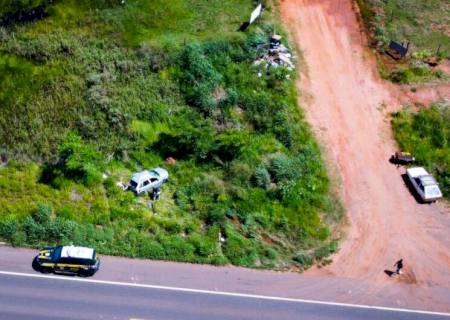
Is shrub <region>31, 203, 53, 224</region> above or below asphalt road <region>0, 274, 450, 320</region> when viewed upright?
above

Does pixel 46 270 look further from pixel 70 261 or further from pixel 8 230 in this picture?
pixel 8 230

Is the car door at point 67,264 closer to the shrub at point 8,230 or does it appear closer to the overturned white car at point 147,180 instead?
the shrub at point 8,230

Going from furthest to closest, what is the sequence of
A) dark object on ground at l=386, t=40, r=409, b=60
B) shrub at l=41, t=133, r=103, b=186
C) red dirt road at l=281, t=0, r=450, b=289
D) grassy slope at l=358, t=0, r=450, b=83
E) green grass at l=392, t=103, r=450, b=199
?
dark object on ground at l=386, t=40, r=409, b=60, grassy slope at l=358, t=0, r=450, b=83, green grass at l=392, t=103, r=450, b=199, shrub at l=41, t=133, r=103, b=186, red dirt road at l=281, t=0, r=450, b=289

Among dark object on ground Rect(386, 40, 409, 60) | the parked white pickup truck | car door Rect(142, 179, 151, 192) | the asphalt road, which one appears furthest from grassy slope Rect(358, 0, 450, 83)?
car door Rect(142, 179, 151, 192)

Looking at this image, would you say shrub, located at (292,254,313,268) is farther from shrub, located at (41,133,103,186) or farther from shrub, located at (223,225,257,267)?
shrub, located at (41,133,103,186)

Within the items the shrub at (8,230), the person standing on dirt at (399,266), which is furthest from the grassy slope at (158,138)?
the person standing on dirt at (399,266)

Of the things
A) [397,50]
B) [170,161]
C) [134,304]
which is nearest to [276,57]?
[397,50]
